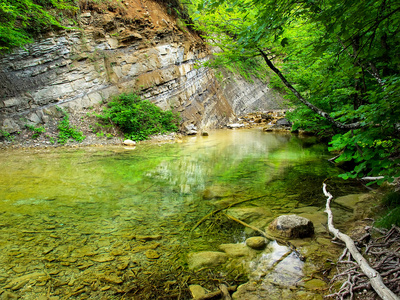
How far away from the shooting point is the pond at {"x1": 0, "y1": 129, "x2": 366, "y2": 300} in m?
2.37

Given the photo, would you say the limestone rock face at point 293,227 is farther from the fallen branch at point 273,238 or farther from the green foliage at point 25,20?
the green foliage at point 25,20

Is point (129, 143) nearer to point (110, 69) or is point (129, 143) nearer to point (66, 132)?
point (66, 132)

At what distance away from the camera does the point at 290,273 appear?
2498 mm

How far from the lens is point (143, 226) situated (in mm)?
3555

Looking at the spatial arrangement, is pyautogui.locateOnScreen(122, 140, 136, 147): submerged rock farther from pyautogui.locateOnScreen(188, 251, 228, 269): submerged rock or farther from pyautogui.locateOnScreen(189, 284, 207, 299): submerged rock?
pyautogui.locateOnScreen(189, 284, 207, 299): submerged rock

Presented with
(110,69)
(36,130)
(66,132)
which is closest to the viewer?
(36,130)

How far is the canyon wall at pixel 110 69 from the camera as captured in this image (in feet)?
35.7

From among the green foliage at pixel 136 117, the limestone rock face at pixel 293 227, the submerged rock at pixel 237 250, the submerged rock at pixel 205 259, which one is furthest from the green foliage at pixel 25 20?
the limestone rock face at pixel 293 227

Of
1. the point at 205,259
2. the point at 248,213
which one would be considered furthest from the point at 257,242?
the point at 248,213

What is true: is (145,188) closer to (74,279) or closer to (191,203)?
(191,203)

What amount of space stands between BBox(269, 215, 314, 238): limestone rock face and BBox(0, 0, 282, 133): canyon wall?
12.2m

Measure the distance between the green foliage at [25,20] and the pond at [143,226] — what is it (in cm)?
575

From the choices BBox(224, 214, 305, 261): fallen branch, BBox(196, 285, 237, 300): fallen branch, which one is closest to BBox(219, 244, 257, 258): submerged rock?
BBox(224, 214, 305, 261): fallen branch

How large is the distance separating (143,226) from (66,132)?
33.5 ft
